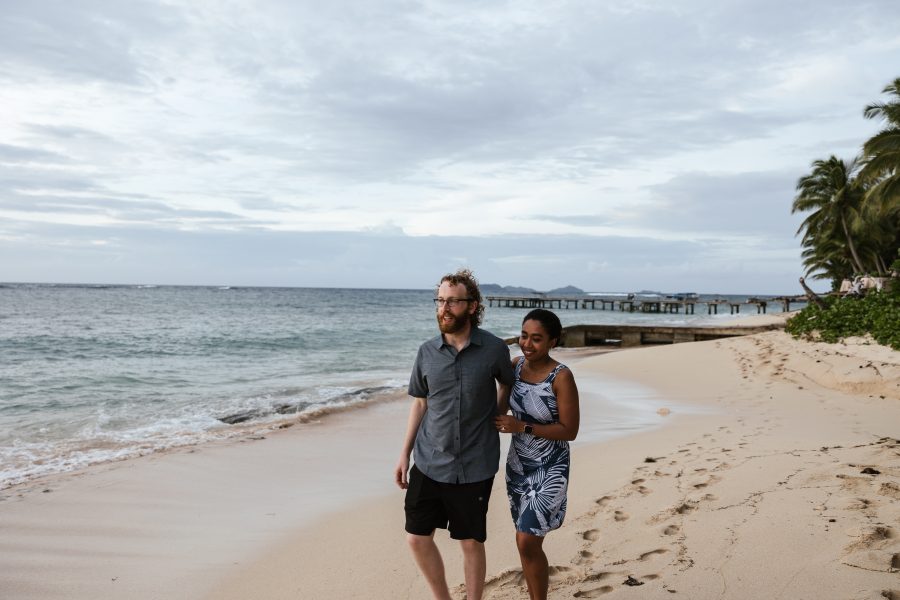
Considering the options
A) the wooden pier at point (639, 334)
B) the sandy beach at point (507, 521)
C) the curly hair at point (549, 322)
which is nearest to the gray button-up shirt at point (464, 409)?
the curly hair at point (549, 322)

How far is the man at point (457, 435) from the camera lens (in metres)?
3.17

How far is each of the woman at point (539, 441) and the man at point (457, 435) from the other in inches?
5.0

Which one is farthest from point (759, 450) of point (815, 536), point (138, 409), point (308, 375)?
point (308, 375)

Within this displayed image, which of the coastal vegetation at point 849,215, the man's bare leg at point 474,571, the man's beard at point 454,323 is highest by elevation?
the coastal vegetation at point 849,215

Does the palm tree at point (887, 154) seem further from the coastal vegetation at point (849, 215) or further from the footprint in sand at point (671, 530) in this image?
the footprint in sand at point (671, 530)

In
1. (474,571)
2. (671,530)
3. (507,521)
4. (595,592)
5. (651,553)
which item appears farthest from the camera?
(507,521)

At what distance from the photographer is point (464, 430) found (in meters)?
3.19

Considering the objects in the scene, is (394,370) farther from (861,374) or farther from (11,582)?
(11,582)

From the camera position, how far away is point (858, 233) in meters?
40.9

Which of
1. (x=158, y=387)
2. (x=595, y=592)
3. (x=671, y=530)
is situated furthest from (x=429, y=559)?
(x=158, y=387)

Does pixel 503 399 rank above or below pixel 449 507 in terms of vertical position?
above

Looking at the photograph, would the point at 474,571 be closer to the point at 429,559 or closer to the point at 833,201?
the point at 429,559

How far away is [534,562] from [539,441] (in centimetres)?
58

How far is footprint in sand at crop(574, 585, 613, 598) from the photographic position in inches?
142
